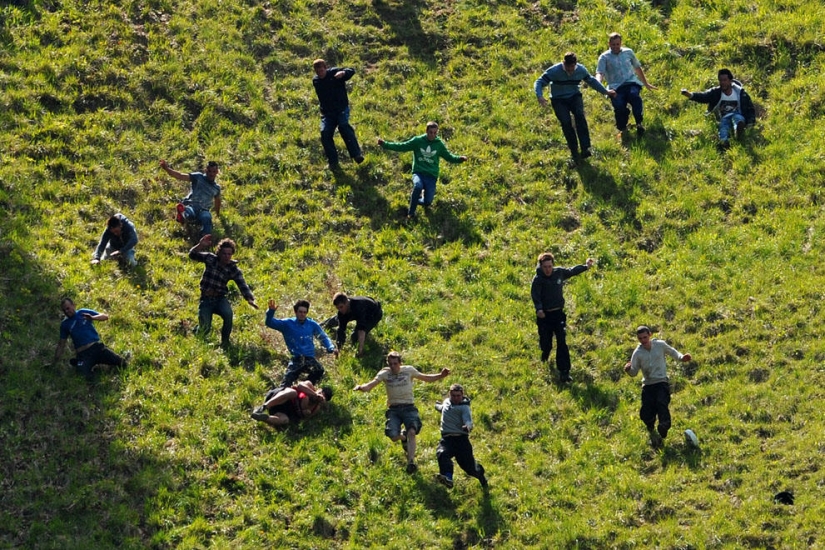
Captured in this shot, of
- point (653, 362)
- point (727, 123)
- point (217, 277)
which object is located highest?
point (727, 123)

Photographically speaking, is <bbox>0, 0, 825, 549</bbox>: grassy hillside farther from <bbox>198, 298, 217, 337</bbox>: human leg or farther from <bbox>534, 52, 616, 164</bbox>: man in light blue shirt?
<bbox>534, 52, 616, 164</bbox>: man in light blue shirt

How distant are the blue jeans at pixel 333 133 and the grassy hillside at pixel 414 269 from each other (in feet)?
1.55

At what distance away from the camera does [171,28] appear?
85.1ft

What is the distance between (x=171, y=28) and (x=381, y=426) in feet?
43.3

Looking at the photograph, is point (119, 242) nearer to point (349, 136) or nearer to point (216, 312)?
point (216, 312)

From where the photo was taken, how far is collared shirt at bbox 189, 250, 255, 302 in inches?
716

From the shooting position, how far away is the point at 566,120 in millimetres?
22781

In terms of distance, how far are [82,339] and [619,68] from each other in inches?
497

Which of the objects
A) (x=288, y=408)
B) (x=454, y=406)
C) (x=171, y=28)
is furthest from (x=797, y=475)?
(x=171, y=28)

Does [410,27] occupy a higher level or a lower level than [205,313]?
higher

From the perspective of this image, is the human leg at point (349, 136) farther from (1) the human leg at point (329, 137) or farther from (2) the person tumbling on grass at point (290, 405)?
(2) the person tumbling on grass at point (290, 405)

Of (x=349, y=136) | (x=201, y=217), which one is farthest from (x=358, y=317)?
(x=349, y=136)

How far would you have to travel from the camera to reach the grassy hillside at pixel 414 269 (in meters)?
15.4

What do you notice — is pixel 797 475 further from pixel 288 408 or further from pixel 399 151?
pixel 399 151
